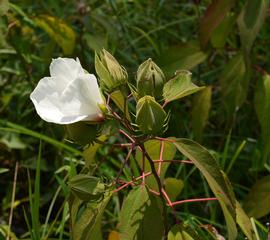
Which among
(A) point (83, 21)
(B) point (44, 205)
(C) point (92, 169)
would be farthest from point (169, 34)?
(C) point (92, 169)

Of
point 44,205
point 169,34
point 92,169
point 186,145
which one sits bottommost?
point 44,205

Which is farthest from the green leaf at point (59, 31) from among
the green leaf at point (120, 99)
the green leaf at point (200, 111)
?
the green leaf at point (120, 99)

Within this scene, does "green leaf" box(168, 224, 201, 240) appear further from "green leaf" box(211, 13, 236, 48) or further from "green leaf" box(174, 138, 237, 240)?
"green leaf" box(211, 13, 236, 48)

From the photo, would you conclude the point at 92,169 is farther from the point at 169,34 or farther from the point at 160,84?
the point at 169,34

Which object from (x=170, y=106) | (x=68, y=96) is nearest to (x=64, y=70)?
(x=68, y=96)

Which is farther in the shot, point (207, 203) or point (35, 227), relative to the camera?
point (207, 203)

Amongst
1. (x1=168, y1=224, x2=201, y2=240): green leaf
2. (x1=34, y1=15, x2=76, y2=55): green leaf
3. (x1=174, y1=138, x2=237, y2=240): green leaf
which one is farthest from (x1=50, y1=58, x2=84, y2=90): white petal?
(x1=34, y1=15, x2=76, y2=55): green leaf
